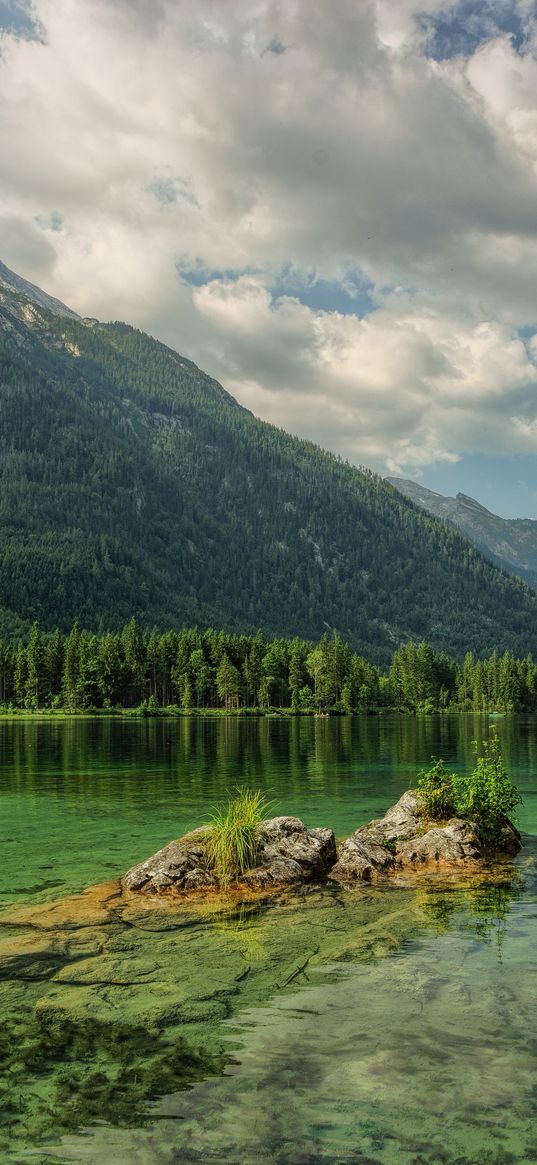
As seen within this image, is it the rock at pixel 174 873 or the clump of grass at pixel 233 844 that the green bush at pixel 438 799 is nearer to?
the clump of grass at pixel 233 844

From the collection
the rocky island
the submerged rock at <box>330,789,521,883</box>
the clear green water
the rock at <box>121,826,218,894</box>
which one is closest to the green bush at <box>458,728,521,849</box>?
the rocky island

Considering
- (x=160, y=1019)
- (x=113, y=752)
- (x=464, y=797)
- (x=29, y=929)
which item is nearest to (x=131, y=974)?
(x=160, y=1019)

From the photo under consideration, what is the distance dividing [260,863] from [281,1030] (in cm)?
1188

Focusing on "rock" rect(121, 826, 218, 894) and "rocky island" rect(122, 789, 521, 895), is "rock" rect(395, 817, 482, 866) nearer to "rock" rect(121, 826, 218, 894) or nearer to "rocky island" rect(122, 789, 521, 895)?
"rocky island" rect(122, 789, 521, 895)

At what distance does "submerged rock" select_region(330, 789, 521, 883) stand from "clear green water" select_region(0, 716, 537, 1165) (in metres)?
1.92

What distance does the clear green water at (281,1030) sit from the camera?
900 centimetres

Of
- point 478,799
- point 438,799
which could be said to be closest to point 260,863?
point 438,799

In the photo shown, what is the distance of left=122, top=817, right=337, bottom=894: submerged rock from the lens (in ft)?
73.7

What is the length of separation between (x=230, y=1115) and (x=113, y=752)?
76011mm

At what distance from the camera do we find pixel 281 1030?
12133 millimetres

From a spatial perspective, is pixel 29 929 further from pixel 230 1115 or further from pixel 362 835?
pixel 362 835

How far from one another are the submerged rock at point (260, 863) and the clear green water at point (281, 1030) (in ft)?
6.16

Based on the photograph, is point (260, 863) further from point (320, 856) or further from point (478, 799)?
point (478, 799)

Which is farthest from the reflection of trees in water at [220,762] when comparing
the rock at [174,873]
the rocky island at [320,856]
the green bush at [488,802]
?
the rock at [174,873]
